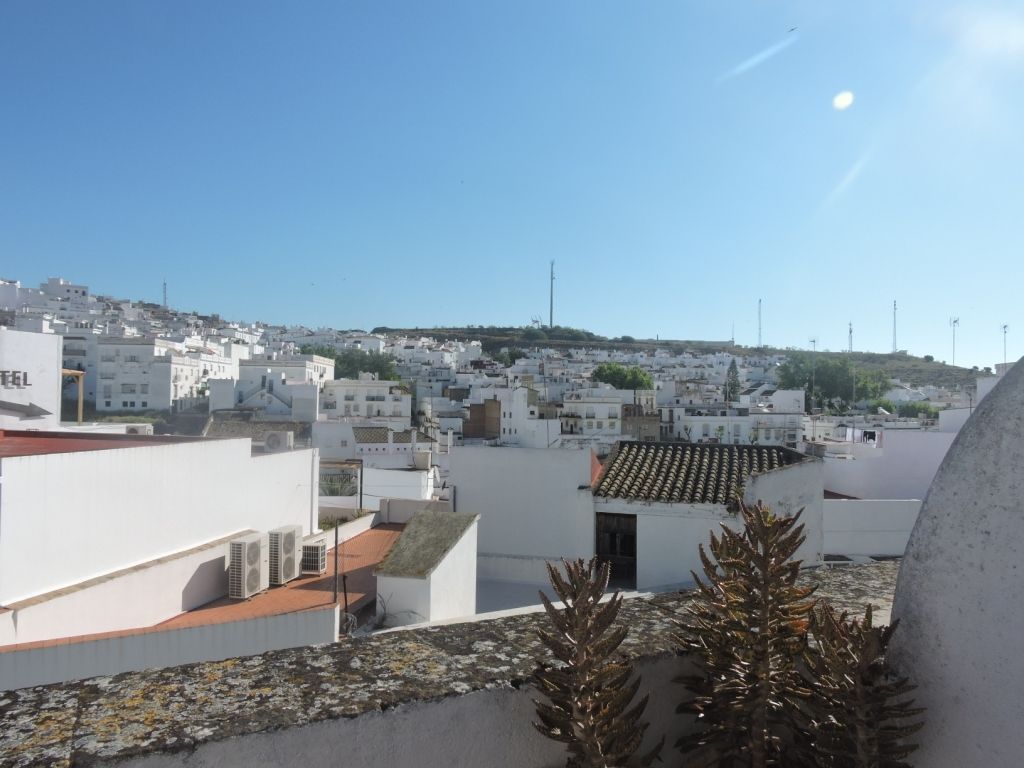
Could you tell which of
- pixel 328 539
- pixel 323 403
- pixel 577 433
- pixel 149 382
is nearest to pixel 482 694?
pixel 328 539

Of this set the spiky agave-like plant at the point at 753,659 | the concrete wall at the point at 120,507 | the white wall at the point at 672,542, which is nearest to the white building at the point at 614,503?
the white wall at the point at 672,542

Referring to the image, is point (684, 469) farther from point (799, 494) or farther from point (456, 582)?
point (456, 582)

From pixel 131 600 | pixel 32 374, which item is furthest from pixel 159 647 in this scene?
pixel 32 374

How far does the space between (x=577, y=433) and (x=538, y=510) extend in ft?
110

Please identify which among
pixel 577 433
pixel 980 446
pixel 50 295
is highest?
pixel 50 295

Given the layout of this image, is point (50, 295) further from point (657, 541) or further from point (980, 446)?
point (980, 446)

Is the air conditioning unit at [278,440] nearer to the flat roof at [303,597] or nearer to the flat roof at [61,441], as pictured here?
the flat roof at [61,441]

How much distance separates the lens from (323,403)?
48312mm

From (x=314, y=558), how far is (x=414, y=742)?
881cm

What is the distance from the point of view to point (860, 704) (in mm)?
1633

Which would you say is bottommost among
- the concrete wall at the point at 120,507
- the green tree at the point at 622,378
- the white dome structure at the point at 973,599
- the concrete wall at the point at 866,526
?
the concrete wall at the point at 866,526

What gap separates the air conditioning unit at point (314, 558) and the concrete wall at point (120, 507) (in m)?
0.89

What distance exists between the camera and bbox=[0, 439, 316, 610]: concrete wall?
261 inches

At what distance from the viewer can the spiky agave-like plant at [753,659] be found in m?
1.82
